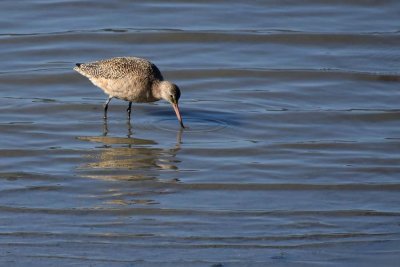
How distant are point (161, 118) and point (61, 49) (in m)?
2.83

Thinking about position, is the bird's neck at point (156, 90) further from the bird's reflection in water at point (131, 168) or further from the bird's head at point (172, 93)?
the bird's reflection in water at point (131, 168)

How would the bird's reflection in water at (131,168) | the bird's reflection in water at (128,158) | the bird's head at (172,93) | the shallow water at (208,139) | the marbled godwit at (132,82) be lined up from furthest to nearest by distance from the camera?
the marbled godwit at (132,82), the bird's head at (172,93), the bird's reflection in water at (128,158), the bird's reflection in water at (131,168), the shallow water at (208,139)

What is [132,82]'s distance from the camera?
472 inches

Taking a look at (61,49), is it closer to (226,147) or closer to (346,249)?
(226,147)

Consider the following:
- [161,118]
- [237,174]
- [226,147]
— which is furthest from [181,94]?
[237,174]

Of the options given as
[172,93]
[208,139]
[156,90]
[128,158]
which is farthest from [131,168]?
[156,90]

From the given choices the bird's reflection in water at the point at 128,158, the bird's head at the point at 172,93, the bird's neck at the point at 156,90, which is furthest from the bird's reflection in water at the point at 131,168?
the bird's neck at the point at 156,90

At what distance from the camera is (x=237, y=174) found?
992 cm

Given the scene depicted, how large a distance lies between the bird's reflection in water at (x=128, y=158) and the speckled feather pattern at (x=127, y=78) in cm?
62

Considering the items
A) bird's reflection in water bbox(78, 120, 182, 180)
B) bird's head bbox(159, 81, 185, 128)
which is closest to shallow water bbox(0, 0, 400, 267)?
bird's reflection in water bbox(78, 120, 182, 180)

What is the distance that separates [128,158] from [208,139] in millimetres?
1027

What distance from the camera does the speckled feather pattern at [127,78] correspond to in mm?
11969

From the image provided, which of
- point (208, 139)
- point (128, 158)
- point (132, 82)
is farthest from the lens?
point (132, 82)

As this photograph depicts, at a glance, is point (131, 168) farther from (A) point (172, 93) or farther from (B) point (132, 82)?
(B) point (132, 82)
